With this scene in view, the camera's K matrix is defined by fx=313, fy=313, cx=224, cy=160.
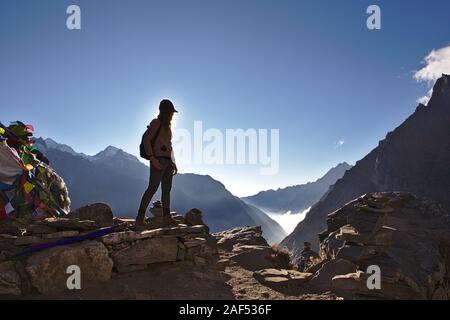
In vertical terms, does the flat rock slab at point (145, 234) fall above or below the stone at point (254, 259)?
above

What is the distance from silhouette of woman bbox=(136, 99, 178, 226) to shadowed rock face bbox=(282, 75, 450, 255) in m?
113

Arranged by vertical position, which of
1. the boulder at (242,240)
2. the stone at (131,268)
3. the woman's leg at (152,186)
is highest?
the woman's leg at (152,186)

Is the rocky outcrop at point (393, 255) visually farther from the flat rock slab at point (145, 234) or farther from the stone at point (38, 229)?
the stone at point (38, 229)

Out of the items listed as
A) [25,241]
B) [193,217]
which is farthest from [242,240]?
[25,241]

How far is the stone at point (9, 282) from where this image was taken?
17.3 feet

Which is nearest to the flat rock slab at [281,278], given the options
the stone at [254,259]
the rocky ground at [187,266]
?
the rocky ground at [187,266]

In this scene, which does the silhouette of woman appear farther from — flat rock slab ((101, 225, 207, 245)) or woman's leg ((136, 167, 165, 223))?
flat rock slab ((101, 225, 207, 245))

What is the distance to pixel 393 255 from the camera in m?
6.76

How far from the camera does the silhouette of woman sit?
7020 millimetres

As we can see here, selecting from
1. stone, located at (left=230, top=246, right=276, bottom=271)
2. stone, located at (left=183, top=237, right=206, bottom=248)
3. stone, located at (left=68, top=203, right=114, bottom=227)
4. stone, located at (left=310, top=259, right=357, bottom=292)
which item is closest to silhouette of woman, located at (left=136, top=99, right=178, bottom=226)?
stone, located at (left=183, top=237, right=206, bottom=248)

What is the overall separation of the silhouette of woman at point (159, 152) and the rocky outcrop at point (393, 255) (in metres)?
4.21
